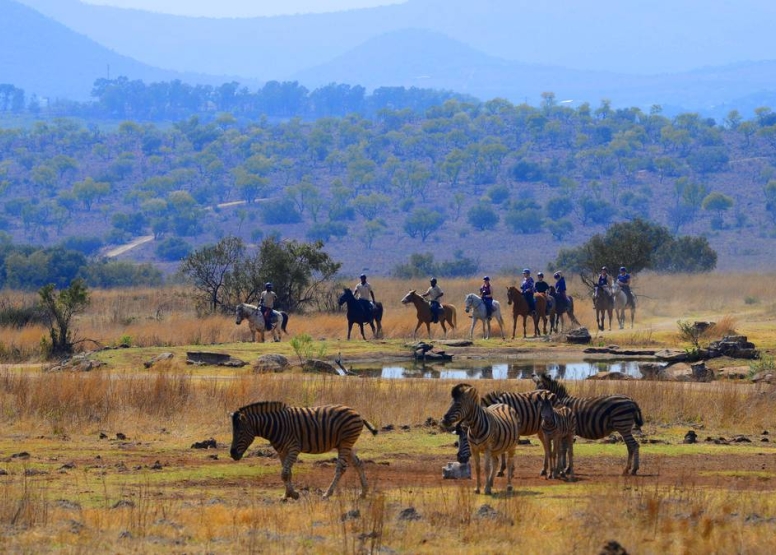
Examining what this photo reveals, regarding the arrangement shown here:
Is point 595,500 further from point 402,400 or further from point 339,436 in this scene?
point 402,400

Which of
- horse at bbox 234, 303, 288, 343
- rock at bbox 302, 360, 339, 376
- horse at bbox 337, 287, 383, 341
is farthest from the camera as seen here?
horse at bbox 337, 287, 383, 341

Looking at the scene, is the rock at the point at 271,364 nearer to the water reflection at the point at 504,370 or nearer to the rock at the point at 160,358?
the water reflection at the point at 504,370

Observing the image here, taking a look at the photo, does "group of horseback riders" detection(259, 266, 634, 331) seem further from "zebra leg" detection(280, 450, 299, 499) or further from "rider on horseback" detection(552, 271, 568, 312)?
"zebra leg" detection(280, 450, 299, 499)

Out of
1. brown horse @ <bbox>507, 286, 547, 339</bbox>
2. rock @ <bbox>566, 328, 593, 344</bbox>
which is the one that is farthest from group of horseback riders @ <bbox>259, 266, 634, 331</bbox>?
rock @ <bbox>566, 328, 593, 344</bbox>

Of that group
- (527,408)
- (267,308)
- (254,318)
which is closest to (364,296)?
(267,308)

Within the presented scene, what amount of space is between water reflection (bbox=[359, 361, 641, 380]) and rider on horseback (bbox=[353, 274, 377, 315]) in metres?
5.66

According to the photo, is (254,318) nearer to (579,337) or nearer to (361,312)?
(361,312)

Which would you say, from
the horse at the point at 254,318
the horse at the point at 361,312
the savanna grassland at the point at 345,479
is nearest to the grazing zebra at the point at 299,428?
the savanna grassland at the point at 345,479

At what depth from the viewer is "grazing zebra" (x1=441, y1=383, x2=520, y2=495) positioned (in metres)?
14.0

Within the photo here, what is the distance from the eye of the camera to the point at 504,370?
107 ft

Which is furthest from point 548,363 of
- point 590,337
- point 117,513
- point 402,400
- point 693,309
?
point 117,513

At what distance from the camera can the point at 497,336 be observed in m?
41.8

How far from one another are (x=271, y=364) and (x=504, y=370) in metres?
6.41

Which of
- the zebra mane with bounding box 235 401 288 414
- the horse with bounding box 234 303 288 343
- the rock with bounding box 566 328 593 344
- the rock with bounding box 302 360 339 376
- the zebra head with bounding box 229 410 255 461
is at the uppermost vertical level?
the horse with bounding box 234 303 288 343
